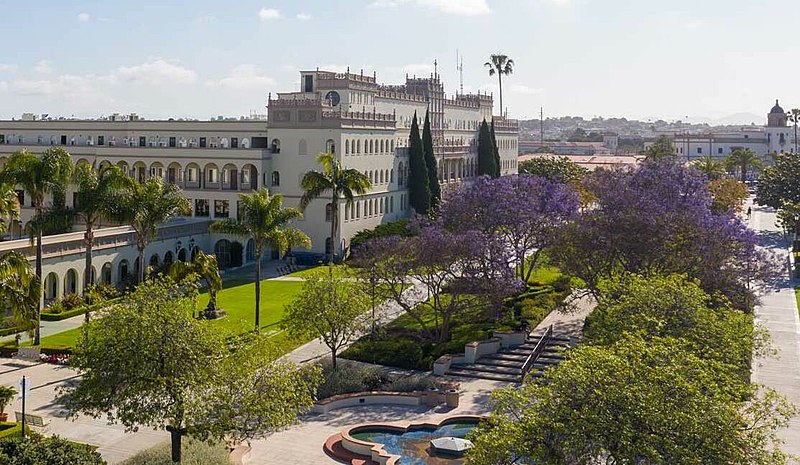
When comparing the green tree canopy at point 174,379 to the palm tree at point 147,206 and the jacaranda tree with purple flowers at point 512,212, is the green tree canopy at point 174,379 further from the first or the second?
the jacaranda tree with purple flowers at point 512,212

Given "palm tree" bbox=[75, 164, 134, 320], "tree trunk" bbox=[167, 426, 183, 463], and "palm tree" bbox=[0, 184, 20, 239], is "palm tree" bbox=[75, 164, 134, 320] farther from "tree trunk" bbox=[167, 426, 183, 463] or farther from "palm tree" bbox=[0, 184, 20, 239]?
"tree trunk" bbox=[167, 426, 183, 463]

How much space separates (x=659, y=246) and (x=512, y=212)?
13.3 m

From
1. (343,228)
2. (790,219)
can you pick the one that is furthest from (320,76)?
(790,219)

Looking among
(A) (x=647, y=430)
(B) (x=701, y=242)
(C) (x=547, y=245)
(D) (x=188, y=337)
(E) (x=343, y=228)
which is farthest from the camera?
(E) (x=343, y=228)

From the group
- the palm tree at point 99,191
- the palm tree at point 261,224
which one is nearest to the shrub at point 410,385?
the palm tree at point 261,224

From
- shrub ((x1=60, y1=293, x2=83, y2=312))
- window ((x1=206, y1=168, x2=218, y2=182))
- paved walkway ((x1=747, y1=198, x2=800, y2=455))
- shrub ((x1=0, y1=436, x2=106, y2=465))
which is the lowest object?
paved walkway ((x1=747, y1=198, x2=800, y2=455))

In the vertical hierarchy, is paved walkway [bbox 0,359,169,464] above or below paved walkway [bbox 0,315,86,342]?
below

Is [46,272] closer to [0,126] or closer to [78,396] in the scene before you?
[78,396]

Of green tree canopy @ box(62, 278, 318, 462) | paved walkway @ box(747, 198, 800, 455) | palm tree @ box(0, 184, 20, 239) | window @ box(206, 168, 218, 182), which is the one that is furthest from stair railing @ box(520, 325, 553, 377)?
window @ box(206, 168, 218, 182)

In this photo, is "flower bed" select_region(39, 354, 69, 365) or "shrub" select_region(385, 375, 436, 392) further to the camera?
"flower bed" select_region(39, 354, 69, 365)

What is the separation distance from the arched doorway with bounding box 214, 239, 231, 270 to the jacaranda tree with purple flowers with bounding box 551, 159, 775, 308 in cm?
3454

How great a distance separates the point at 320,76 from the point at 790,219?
46.4 metres

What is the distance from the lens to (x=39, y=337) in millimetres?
46750

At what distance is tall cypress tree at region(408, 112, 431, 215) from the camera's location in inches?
3504
